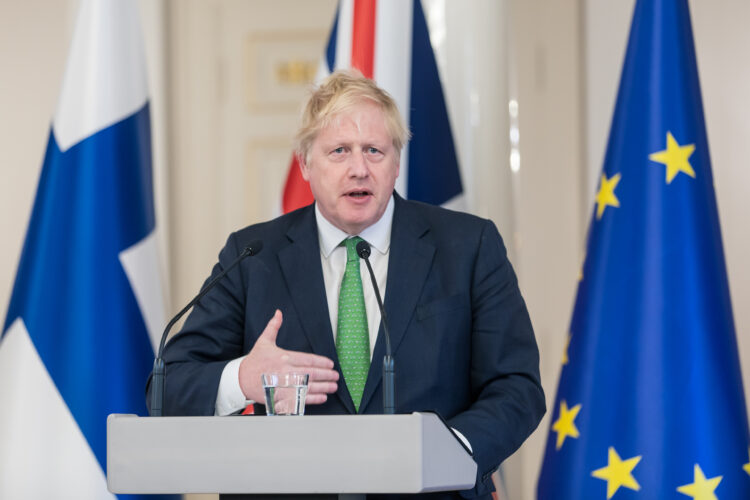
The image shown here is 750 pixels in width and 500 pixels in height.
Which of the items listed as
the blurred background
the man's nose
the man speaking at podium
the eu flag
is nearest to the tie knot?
the man speaking at podium

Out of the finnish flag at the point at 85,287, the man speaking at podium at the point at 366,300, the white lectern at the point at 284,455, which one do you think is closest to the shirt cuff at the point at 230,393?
the man speaking at podium at the point at 366,300

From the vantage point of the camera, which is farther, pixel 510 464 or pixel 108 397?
pixel 510 464

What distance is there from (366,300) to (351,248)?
0.39 feet

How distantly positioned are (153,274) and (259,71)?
149 cm

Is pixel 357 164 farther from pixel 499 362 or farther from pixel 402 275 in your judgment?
pixel 499 362

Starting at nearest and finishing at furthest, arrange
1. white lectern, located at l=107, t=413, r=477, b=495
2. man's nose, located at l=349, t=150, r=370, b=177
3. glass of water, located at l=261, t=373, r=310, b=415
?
white lectern, located at l=107, t=413, r=477, b=495
glass of water, located at l=261, t=373, r=310, b=415
man's nose, located at l=349, t=150, r=370, b=177

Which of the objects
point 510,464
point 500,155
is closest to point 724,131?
point 500,155

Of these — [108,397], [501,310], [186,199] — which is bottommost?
[108,397]

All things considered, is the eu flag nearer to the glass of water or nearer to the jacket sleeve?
the jacket sleeve

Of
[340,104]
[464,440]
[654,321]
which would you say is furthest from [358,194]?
[654,321]

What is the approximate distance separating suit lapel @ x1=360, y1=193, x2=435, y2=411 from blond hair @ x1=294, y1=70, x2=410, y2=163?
0.15 meters

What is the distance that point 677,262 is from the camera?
257cm

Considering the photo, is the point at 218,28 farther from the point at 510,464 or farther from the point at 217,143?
the point at 510,464

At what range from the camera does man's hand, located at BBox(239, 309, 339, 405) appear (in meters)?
1.54
